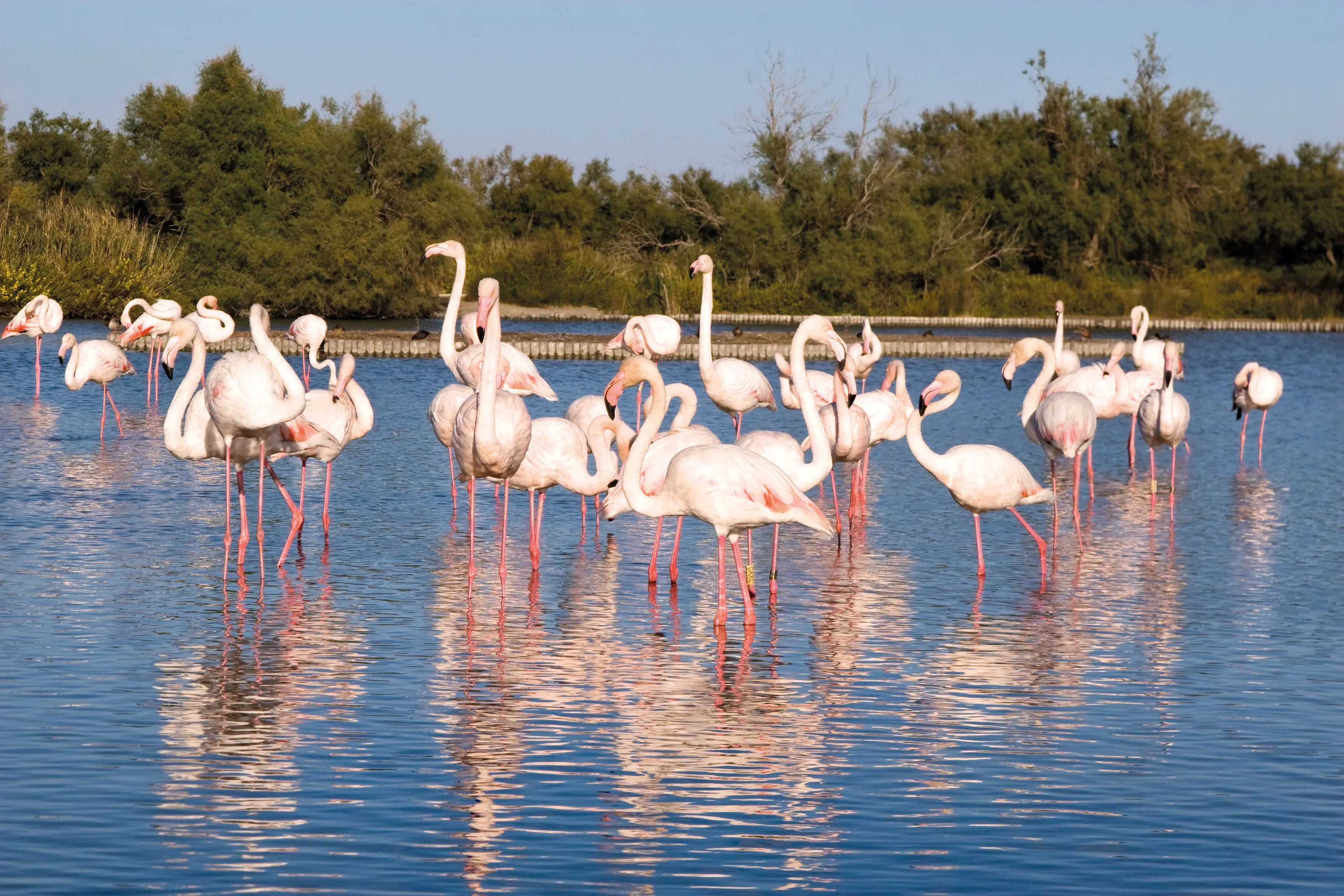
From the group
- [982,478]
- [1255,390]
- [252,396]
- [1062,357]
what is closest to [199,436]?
[252,396]

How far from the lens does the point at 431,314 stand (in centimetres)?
4916

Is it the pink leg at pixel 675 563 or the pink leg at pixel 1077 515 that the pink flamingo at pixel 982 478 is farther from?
the pink leg at pixel 1077 515

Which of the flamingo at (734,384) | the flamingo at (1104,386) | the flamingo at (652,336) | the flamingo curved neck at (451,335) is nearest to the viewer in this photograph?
the flamingo curved neck at (451,335)

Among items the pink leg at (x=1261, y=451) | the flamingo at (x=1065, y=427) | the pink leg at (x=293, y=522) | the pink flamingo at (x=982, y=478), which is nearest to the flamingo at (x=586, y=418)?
the pink leg at (x=293, y=522)

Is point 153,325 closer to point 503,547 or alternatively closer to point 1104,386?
point 1104,386

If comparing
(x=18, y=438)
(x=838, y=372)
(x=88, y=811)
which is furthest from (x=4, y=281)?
(x=88, y=811)

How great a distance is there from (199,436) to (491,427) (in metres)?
2.81

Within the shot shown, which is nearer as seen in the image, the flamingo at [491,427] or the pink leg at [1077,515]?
the flamingo at [491,427]

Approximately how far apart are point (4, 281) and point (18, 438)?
2261 centimetres

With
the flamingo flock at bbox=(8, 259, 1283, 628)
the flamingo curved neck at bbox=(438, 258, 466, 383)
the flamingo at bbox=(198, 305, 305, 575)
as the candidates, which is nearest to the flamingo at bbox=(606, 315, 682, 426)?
the flamingo flock at bbox=(8, 259, 1283, 628)

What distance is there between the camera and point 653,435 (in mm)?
9141

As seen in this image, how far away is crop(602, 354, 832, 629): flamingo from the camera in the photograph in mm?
8453

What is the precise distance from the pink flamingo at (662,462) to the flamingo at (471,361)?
278 cm

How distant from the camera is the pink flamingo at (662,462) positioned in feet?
31.0
